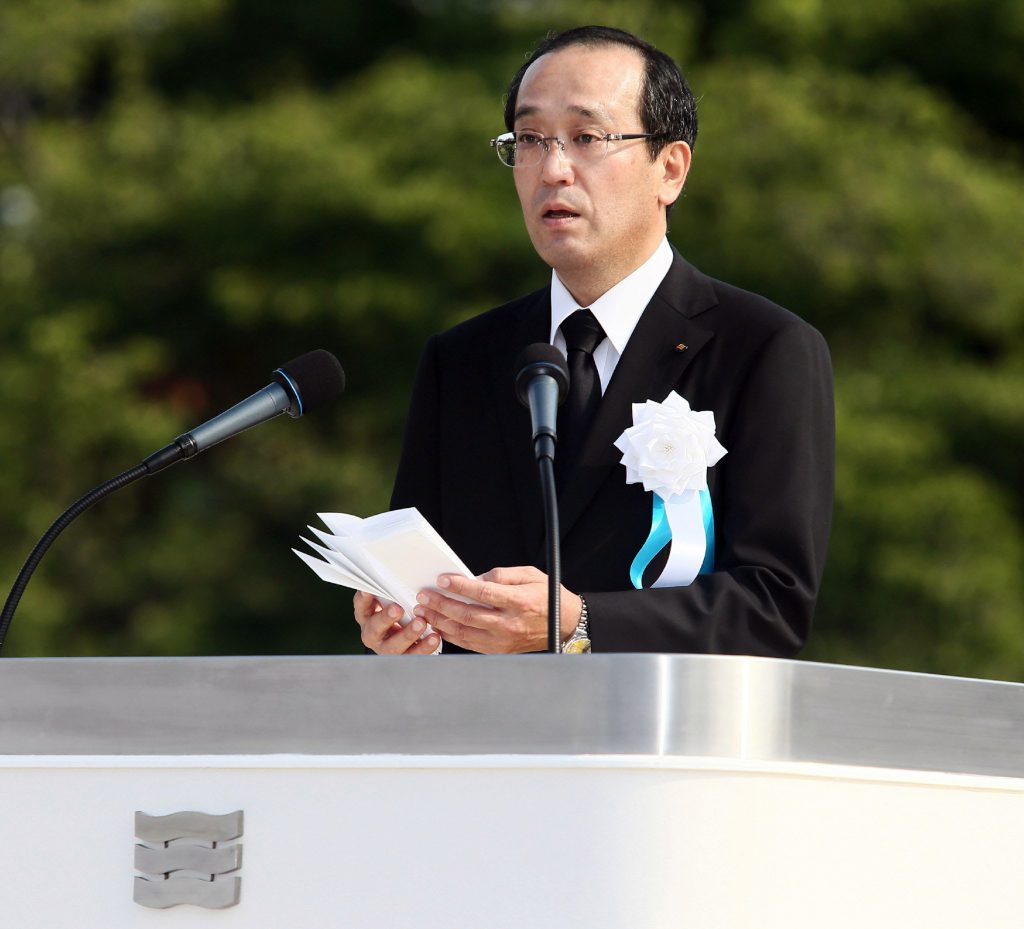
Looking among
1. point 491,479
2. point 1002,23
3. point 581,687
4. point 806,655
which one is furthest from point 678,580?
point 1002,23

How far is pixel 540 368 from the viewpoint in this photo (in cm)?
211

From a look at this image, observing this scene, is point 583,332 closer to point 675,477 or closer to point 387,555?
point 675,477

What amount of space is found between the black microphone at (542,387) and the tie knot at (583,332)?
45cm

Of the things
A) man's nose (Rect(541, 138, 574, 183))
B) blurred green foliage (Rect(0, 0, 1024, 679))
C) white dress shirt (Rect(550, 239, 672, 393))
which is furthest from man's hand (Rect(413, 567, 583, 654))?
blurred green foliage (Rect(0, 0, 1024, 679))

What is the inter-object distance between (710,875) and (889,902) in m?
0.19

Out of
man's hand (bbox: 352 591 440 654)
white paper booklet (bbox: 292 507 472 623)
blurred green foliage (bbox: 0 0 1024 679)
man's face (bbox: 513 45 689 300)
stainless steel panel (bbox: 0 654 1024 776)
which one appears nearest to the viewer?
stainless steel panel (bbox: 0 654 1024 776)

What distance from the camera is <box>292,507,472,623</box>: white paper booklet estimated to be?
1.99 meters

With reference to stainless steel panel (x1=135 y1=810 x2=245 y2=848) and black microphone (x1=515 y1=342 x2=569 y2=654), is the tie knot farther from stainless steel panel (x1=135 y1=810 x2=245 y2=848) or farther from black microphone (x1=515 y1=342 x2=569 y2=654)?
stainless steel panel (x1=135 y1=810 x2=245 y2=848)

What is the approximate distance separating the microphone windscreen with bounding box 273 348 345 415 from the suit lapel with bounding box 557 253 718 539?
1.19ft

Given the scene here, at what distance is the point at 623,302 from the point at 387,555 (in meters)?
0.74

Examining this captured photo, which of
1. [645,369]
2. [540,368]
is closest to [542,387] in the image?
[540,368]

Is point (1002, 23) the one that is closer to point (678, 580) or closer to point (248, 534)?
point (248, 534)

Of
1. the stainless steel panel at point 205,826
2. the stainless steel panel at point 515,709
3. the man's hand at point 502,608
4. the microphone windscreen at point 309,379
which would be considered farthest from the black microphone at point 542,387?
the stainless steel panel at point 205,826

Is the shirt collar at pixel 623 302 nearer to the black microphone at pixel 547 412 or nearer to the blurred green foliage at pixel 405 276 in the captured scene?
the black microphone at pixel 547 412
